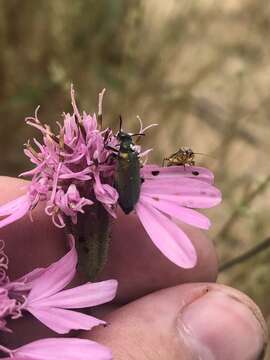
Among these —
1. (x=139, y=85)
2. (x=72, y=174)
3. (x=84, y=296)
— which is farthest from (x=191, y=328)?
(x=139, y=85)

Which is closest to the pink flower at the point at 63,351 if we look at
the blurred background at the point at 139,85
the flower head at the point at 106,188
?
the flower head at the point at 106,188

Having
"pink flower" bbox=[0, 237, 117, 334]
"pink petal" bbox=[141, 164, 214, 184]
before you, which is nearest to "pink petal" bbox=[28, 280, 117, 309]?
"pink flower" bbox=[0, 237, 117, 334]

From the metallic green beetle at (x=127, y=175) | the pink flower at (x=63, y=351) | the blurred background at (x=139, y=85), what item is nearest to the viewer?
the pink flower at (x=63, y=351)

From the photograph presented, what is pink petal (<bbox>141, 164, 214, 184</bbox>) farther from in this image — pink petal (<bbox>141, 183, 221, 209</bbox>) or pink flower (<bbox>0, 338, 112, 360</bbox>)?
pink flower (<bbox>0, 338, 112, 360</bbox>)

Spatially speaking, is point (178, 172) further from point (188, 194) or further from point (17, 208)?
point (17, 208)

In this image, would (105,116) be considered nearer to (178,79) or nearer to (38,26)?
(38,26)

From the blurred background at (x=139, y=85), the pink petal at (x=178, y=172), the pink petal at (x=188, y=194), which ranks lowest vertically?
the blurred background at (x=139, y=85)

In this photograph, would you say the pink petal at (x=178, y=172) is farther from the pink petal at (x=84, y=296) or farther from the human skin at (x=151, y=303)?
the pink petal at (x=84, y=296)
